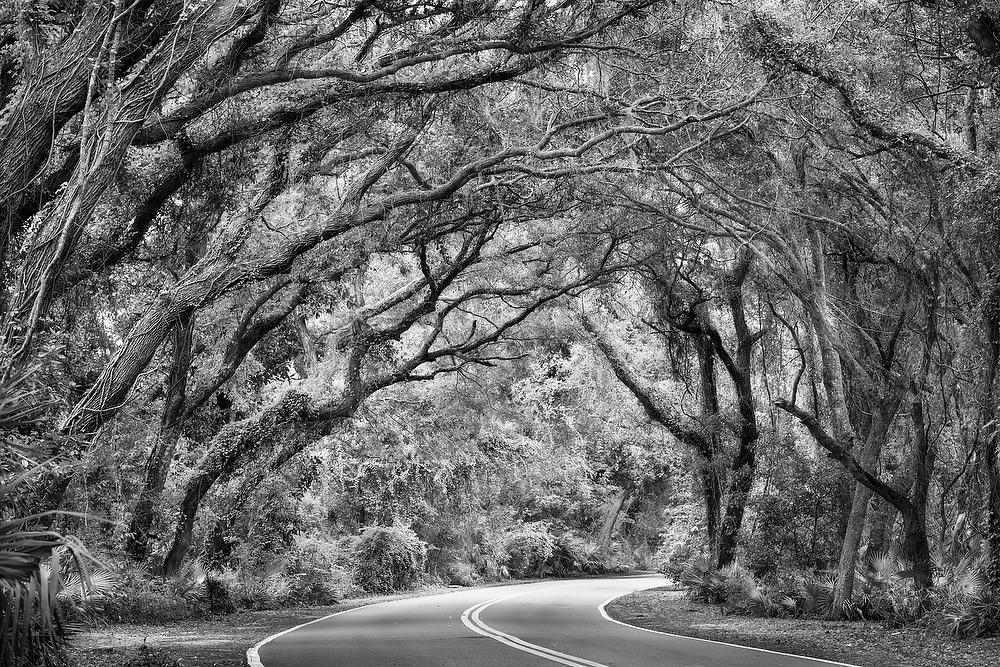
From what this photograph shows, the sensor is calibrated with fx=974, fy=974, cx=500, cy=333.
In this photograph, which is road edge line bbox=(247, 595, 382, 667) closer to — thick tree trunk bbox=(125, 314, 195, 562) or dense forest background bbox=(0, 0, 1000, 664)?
dense forest background bbox=(0, 0, 1000, 664)

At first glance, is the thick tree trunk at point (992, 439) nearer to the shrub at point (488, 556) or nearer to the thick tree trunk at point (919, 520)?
the thick tree trunk at point (919, 520)

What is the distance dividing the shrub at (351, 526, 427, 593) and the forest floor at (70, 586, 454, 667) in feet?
23.2

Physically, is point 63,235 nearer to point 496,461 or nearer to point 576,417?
point 496,461

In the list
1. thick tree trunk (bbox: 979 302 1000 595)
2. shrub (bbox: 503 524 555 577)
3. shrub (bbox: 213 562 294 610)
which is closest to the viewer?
thick tree trunk (bbox: 979 302 1000 595)

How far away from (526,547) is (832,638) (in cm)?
3020

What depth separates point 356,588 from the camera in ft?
102

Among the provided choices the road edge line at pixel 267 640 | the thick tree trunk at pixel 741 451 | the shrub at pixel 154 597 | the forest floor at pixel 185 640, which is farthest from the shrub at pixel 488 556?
the shrub at pixel 154 597

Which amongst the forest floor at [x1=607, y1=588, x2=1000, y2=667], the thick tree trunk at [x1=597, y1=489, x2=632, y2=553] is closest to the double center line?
the forest floor at [x1=607, y1=588, x2=1000, y2=667]

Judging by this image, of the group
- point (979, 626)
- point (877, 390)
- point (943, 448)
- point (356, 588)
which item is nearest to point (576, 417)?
point (356, 588)

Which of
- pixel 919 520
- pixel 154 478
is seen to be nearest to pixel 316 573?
pixel 154 478

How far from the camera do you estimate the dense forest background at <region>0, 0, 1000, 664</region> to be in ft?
35.5

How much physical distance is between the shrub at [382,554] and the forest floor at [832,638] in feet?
35.8

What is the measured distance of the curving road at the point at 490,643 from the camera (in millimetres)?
12188

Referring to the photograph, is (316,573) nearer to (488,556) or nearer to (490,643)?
Answer: (490,643)
